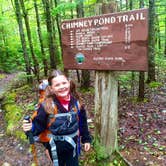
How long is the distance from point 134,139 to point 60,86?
130 inches

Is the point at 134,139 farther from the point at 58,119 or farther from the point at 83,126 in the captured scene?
the point at 58,119

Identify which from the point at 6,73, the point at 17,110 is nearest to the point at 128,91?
the point at 17,110

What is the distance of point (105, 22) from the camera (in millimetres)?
3277

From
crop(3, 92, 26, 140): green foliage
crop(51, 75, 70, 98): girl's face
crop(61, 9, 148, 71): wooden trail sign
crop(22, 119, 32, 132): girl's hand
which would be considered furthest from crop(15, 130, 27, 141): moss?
crop(51, 75, 70, 98): girl's face

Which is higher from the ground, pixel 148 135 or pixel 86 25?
pixel 86 25

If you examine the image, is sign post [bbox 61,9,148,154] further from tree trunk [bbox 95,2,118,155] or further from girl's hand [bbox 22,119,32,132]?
girl's hand [bbox 22,119,32,132]

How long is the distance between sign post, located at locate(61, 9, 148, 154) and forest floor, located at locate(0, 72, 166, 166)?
3.83ft

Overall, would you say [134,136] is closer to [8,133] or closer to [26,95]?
[8,133]

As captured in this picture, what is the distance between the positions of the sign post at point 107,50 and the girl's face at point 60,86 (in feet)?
1.99

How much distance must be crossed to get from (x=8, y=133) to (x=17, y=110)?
1295mm

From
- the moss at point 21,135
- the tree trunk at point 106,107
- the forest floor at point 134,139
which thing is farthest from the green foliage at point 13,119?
the tree trunk at point 106,107

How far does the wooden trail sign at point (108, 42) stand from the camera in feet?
10.0

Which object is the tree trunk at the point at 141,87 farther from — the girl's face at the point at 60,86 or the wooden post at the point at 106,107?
the girl's face at the point at 60,86

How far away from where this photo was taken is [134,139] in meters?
5.68
